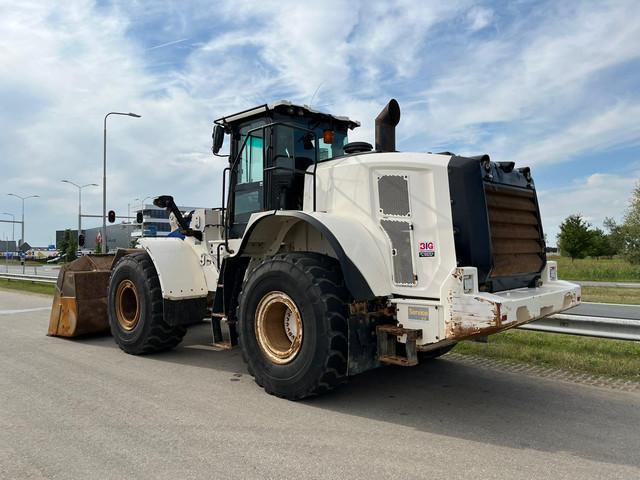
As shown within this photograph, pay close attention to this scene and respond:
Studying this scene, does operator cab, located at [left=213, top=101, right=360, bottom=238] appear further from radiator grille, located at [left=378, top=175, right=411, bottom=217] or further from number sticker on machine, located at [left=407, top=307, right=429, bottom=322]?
number sticker on machine, located at [left=407, top=307, right=429, bottom=322]

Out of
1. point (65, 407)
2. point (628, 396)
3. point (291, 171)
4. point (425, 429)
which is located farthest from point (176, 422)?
point (628, 396)

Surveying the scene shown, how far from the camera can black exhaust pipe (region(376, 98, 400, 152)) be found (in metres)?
5.65

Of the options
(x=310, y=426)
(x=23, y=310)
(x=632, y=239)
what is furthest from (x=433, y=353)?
(x=632, y=239)

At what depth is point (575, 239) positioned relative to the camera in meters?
46.2

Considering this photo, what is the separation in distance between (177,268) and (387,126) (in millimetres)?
3242

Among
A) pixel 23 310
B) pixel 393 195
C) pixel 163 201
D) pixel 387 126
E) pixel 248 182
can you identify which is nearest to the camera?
pixel 393 195

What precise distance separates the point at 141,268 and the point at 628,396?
5.83 m

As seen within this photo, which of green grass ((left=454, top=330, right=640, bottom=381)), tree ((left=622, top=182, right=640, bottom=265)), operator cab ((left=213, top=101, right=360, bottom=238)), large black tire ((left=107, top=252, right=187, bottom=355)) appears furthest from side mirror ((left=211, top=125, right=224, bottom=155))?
tree ((left=622, top=182, right=640, bottom=265))

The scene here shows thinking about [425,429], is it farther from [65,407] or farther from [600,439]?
[65,407]

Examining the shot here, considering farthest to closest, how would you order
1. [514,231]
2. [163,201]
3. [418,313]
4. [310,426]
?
[163,201]
[514,231]
[418,313]
[310,426]

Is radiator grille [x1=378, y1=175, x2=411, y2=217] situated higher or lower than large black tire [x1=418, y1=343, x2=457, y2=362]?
higher

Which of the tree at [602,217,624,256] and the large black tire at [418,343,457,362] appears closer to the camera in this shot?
the large black tire at [418,343,457,362]

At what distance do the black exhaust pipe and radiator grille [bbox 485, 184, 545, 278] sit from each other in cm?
133

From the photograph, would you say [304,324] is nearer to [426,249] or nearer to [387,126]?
[426,249]
